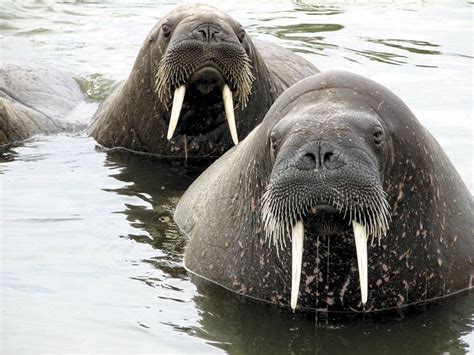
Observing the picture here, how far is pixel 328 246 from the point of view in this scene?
714 centimetres

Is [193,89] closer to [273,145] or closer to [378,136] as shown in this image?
[273,145]

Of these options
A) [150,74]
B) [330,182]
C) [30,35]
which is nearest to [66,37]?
[30,35]

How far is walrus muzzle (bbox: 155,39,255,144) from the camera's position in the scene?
1033 cm

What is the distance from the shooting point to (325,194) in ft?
21.4

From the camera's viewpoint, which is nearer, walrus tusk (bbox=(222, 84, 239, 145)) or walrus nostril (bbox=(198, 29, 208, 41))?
walrus nostril (bbox=(198, 29, 208, 41))

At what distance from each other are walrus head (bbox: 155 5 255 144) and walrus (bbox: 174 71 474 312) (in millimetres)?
2470

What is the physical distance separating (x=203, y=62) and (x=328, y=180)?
3.98 meters

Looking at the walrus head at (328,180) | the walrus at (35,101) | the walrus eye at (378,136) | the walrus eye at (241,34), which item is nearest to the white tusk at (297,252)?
the walrus head at (328,180)

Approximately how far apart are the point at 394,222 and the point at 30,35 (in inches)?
490

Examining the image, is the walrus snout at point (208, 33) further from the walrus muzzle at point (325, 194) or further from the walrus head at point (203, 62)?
the walrus muzzle at point (325, 194)

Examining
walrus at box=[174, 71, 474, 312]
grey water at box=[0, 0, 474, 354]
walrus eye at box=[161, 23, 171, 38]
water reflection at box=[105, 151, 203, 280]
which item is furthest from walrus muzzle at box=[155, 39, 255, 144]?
walrus at box=[174, 71, 474, 312]

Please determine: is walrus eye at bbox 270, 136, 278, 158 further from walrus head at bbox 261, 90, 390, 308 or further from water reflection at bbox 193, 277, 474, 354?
water reflection at bbox 193, 277, 474, 354

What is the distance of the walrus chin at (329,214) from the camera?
655 cm

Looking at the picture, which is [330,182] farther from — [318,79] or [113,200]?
[113,200]
